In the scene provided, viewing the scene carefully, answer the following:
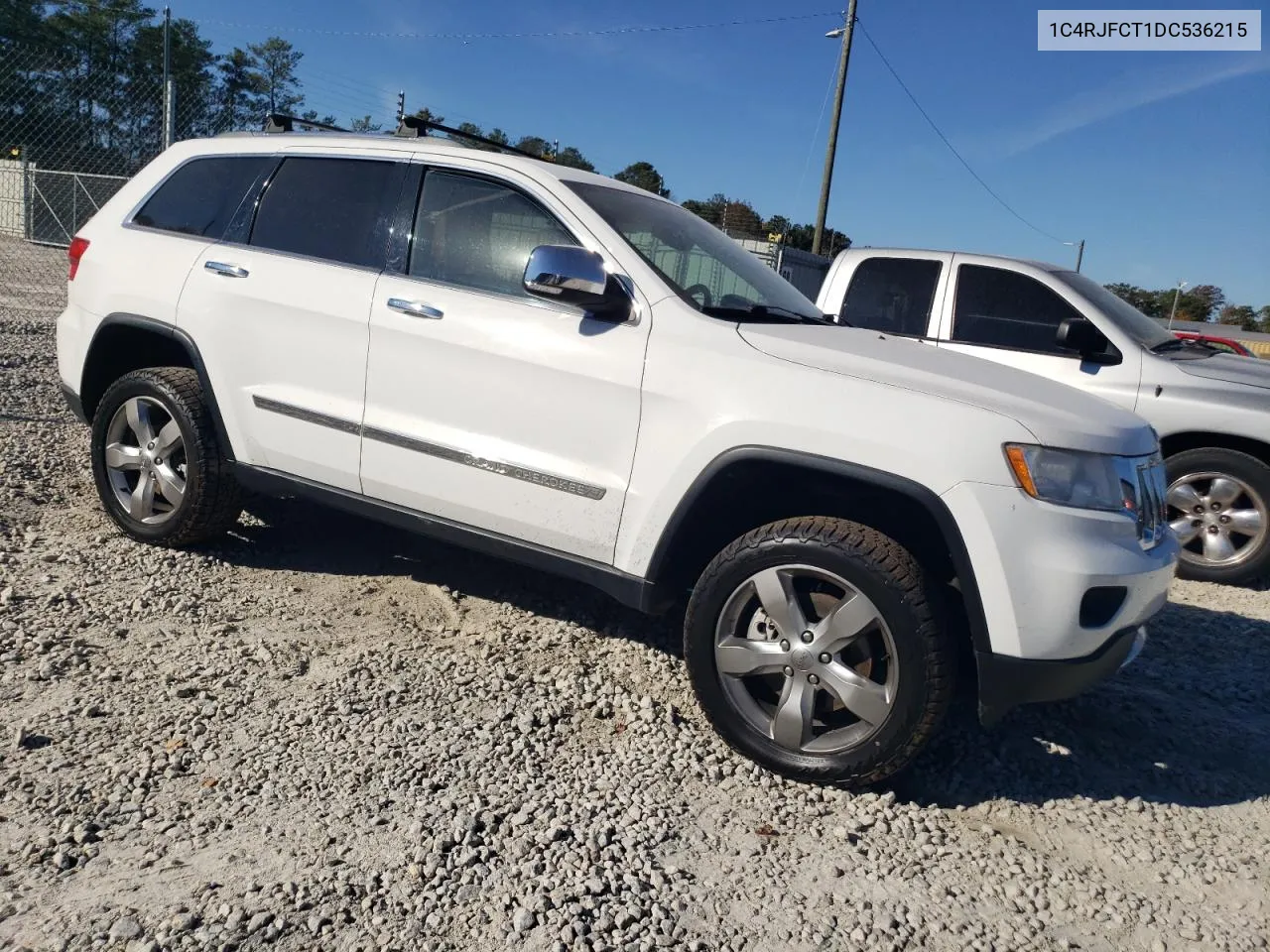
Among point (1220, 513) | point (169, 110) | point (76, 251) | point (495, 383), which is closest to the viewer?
point (495, 383)

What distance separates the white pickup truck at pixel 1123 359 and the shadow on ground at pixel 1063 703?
31.1 inches

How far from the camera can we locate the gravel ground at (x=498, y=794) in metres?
2.33

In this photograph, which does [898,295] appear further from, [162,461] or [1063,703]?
[162,461]

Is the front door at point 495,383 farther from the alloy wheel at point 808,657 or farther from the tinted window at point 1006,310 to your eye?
the tinted window at point 1006,310

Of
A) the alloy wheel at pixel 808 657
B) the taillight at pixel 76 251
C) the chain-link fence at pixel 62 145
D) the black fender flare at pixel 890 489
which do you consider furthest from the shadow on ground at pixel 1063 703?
the chain-link fence at pixel 62 145

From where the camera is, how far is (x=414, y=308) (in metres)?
3.65

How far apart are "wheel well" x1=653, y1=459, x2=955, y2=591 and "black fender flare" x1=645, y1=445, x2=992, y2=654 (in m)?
0.01

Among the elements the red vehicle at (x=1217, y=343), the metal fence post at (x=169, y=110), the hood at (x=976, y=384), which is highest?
the metal fence post at (x=169, y=110)

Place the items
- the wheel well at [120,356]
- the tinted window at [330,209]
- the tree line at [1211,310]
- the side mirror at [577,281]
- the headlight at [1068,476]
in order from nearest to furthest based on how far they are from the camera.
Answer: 1. the headlight at [1068,476]
2. the side mirror at [577,281]
3. the tinted window at [330,209]
4. the wheel well at [120,356]
5. the tree line at [1211,310]

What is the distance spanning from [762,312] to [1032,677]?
1.63 m

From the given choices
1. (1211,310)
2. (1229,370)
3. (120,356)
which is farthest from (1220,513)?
(1211,310)

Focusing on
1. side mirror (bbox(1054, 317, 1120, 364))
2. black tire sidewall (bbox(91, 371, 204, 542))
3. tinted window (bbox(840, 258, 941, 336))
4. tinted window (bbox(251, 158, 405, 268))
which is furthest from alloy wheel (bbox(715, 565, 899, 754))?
tinted window (bbox(840, 258, 941, 336))

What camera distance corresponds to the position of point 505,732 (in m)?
3.18

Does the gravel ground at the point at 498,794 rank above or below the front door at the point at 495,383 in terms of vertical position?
below
